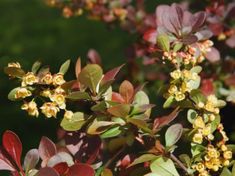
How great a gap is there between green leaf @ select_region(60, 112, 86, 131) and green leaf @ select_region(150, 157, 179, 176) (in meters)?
0.20

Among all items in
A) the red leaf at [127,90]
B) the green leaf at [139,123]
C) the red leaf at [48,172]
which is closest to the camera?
the red leaf at [48,172]

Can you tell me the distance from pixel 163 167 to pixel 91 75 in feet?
0.88

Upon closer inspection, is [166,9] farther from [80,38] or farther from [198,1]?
[80,38]

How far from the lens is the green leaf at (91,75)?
1.18 metres

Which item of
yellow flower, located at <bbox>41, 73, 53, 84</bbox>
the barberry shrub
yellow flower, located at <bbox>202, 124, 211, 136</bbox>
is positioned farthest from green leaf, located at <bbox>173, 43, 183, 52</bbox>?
yellow flower, located at <bbox>41, 73, 53, 84</bbox>

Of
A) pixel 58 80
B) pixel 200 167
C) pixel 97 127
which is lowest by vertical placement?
pixel 200 167

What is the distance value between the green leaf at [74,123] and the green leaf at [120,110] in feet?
0.35

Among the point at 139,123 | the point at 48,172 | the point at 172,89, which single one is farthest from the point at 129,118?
the point at 48,172

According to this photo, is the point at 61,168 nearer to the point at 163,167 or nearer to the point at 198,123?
the point at 163,167

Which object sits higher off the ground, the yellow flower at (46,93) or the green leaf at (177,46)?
the green leaf at (177,46)

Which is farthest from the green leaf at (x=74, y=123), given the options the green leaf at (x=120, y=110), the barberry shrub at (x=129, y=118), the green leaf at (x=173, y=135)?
the green leaf at (x=173, y=135)

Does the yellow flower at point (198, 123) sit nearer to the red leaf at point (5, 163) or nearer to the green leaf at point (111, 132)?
the green leaf at point (111, 132)

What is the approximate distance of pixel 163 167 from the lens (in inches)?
47.0

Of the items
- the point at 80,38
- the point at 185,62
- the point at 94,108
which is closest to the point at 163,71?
the point at 185,62
